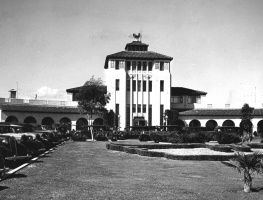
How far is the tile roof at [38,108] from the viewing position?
6583cm

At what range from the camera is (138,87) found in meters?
73.8

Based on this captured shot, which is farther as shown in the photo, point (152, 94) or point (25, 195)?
point (152, 94)

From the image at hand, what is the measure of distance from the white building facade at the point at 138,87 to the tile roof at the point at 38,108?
687 cm

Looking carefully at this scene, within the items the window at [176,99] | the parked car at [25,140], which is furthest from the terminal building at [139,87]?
the parked car at [25,140]

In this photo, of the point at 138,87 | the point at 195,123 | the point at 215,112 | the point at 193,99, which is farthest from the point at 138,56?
the point at 215,112

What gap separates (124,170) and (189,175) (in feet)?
8.27

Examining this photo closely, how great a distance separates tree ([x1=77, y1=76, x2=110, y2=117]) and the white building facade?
7497 millimetres

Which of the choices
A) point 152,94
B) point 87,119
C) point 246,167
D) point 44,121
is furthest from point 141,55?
point 246,167

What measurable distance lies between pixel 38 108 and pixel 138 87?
1820 cm

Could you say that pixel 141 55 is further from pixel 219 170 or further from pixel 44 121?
pixel 219 170

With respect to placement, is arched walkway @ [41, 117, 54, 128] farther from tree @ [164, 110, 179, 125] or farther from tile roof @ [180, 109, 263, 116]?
tile roof @ [180, 109, 263, 116]

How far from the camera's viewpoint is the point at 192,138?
34.6 meters

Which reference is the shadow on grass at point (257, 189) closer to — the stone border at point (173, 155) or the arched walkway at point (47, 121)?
the stone border at point (173, 155)

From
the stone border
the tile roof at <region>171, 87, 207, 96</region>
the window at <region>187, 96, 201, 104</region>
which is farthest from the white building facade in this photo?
the stone border
